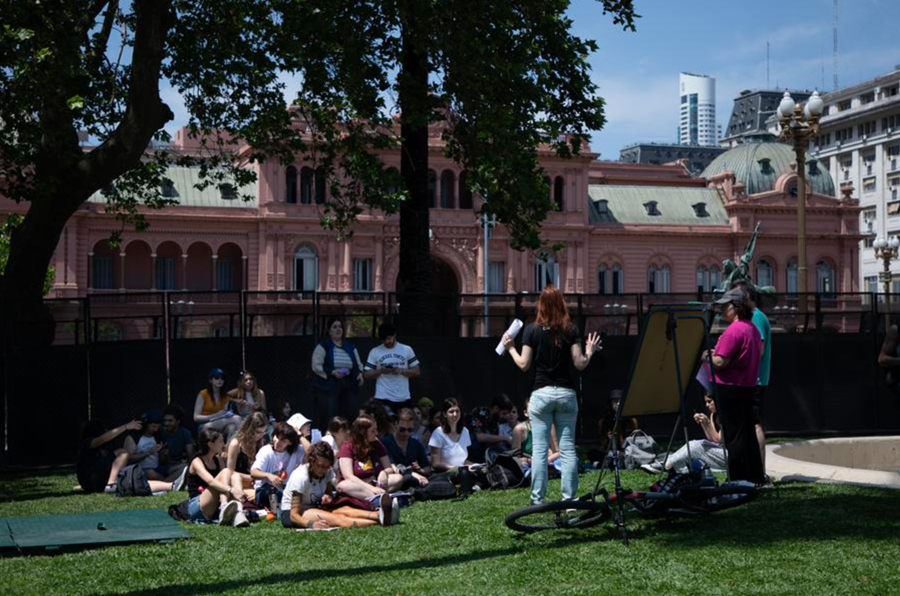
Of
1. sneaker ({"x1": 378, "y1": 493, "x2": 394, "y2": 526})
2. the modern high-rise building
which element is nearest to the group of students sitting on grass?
sneaker ({"x1": 378, "y1": 493, "x2": 394, "y2": 526})

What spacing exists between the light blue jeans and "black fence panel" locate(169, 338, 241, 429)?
27.7 feet

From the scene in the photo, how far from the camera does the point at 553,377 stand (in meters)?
9.41

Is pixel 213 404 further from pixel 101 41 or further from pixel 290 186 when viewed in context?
pixel 290 186

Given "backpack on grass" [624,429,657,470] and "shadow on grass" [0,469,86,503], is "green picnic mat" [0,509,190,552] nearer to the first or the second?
"shadow on grass" [0,469,86,503]

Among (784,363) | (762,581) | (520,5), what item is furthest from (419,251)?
(762,581)

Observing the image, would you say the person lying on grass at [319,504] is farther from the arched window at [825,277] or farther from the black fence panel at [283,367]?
the arched window at [825,277]

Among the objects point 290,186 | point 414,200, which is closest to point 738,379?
point 414,200

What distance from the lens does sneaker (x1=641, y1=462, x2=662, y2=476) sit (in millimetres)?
13005

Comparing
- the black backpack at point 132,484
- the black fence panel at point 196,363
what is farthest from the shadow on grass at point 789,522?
the black fence panel at point 196,363

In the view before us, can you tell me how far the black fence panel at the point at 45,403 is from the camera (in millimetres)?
16422

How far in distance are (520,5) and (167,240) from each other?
2086 inches

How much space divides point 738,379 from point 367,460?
146 inches

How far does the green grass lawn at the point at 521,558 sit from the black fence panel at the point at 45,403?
6801mm

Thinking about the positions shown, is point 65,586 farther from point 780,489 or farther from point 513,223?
point 513,223
